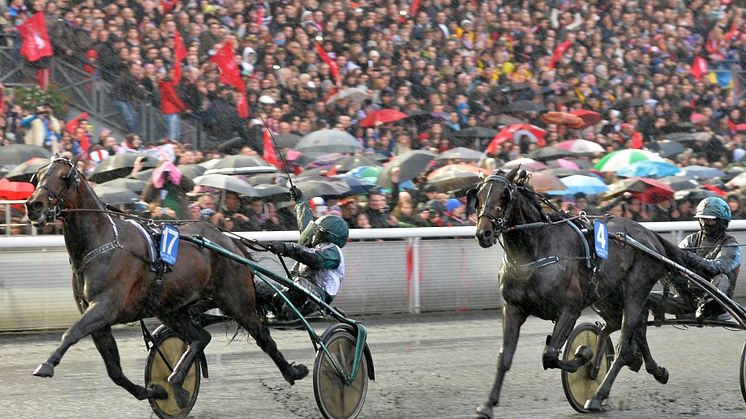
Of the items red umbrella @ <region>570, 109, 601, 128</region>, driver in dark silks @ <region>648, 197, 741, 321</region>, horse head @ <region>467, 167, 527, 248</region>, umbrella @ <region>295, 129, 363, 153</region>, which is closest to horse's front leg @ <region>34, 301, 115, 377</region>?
horse head @ <region>467, 167, 527, 248</region>

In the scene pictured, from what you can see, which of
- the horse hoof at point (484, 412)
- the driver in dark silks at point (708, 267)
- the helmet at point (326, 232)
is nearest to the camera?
the horse hoof at point (484, 412)

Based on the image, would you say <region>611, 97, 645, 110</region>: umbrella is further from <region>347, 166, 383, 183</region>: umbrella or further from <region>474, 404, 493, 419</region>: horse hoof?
<region>474, 404, 493, 419</region>: horse hoof

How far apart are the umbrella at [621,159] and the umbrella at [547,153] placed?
20.7 inches

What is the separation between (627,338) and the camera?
7980 millimetres

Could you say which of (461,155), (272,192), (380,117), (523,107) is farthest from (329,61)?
(272,192)

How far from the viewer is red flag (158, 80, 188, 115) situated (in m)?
15.6

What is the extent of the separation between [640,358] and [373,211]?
16.9 ft

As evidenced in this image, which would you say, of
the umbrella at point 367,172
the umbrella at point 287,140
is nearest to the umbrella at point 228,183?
the umbrella at point 367,172

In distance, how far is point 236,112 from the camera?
52.0ft

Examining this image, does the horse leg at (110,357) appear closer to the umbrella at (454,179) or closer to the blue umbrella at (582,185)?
the umbrella at (454,179)

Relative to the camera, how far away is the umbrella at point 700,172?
17048 mm

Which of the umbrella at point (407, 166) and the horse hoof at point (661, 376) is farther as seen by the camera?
the umbrella at point (407, 166)

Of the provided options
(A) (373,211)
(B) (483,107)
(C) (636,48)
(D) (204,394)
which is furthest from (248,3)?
(D) (204,394)

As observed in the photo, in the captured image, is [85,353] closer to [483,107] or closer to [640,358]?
[640,358]
